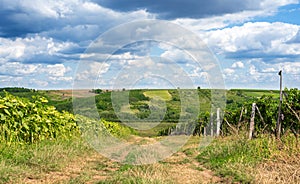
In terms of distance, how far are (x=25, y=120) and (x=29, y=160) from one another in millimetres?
2223

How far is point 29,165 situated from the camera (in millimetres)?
7270

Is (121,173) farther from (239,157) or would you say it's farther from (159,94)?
(159,94)

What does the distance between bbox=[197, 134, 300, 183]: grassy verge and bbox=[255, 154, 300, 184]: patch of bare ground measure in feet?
0.08

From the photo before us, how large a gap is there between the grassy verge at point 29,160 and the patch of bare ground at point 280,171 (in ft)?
13.1

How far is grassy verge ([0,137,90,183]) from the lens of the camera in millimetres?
6324

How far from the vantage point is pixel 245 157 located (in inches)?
334

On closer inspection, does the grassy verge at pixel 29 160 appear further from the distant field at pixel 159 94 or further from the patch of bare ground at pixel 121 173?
the distant field at pixel 159 94

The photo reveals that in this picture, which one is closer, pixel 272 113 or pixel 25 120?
pixel 25 120

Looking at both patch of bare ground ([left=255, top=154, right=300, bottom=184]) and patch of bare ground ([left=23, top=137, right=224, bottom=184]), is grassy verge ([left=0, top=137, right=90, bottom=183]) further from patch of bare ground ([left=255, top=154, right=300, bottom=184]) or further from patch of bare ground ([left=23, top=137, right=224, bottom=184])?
patch of bare ground ([left=255, top=154, right=300, bottom=184])

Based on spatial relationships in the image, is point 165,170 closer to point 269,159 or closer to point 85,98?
point 269,159

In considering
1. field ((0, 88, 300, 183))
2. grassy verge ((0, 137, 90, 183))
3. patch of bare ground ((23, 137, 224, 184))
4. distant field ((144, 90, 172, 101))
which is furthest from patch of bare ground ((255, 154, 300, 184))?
distant field ((144, 90, 172, 101))

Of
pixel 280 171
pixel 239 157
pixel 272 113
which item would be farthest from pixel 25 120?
pixel 272 113

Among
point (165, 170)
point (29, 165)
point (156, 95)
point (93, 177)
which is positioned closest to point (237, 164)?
point (165, 170)

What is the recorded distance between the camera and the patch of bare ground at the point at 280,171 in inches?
246
